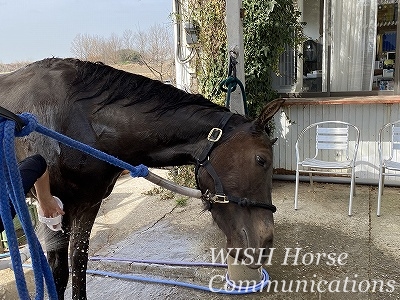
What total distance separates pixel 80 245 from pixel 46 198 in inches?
33.7

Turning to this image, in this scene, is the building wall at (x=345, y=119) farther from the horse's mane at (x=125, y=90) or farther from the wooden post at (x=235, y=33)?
the horse's mane at (x=125, y=90)

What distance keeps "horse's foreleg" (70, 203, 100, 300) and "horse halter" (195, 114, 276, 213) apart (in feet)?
2.84

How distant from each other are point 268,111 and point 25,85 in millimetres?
1301

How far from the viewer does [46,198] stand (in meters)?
1.60

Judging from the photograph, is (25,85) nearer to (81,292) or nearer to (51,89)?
(51,89)

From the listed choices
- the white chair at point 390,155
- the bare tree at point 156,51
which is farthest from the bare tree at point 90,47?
the white chair at point 390,155

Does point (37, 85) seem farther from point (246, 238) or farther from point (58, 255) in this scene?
point (246, 238)

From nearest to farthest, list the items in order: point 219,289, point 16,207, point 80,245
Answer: point 16,207 → point 80,245 → point 219,289

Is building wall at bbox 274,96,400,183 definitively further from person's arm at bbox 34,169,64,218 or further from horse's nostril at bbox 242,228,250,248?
person's arm at bbox 34,169,64,218

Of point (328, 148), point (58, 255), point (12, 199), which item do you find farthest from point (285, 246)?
point (12, 199)

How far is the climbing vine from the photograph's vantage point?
466 cm

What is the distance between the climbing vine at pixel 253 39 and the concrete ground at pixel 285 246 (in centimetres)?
143

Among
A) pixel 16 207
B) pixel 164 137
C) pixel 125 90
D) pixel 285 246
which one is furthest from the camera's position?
pixel 285 246

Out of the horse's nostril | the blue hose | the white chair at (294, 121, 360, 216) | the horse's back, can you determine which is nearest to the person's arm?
the horse's back
